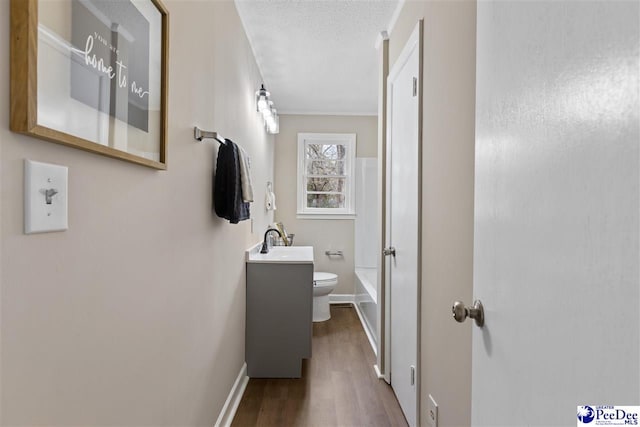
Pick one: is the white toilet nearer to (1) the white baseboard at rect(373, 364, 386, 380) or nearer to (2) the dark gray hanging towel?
(1) the white baseboard at rect(373, 364, 386, 380)

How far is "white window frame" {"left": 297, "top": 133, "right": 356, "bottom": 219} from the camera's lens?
14.8 feet

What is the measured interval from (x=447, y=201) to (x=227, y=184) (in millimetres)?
1015

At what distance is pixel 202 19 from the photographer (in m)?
1.55

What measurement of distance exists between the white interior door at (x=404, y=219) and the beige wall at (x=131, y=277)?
99cm

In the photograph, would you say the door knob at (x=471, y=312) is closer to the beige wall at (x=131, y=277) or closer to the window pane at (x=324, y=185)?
the beige wall at (x=131, y=277)

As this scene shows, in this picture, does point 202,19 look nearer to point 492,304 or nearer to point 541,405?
point 492,304

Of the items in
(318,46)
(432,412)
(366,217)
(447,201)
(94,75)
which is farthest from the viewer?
(366,217)

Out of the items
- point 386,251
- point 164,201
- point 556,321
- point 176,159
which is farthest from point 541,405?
point 386,251

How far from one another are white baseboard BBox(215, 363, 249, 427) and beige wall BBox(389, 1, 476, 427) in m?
1.02

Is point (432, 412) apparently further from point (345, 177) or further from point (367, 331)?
point (345, 177)

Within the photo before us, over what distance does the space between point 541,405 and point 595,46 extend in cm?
54

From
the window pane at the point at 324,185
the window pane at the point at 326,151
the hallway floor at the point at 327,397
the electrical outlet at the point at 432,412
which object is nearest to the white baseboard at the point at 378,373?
the hallway floor at the point at 327,397

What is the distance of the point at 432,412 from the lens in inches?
61.7

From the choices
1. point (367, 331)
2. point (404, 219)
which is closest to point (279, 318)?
point (404, 219)
